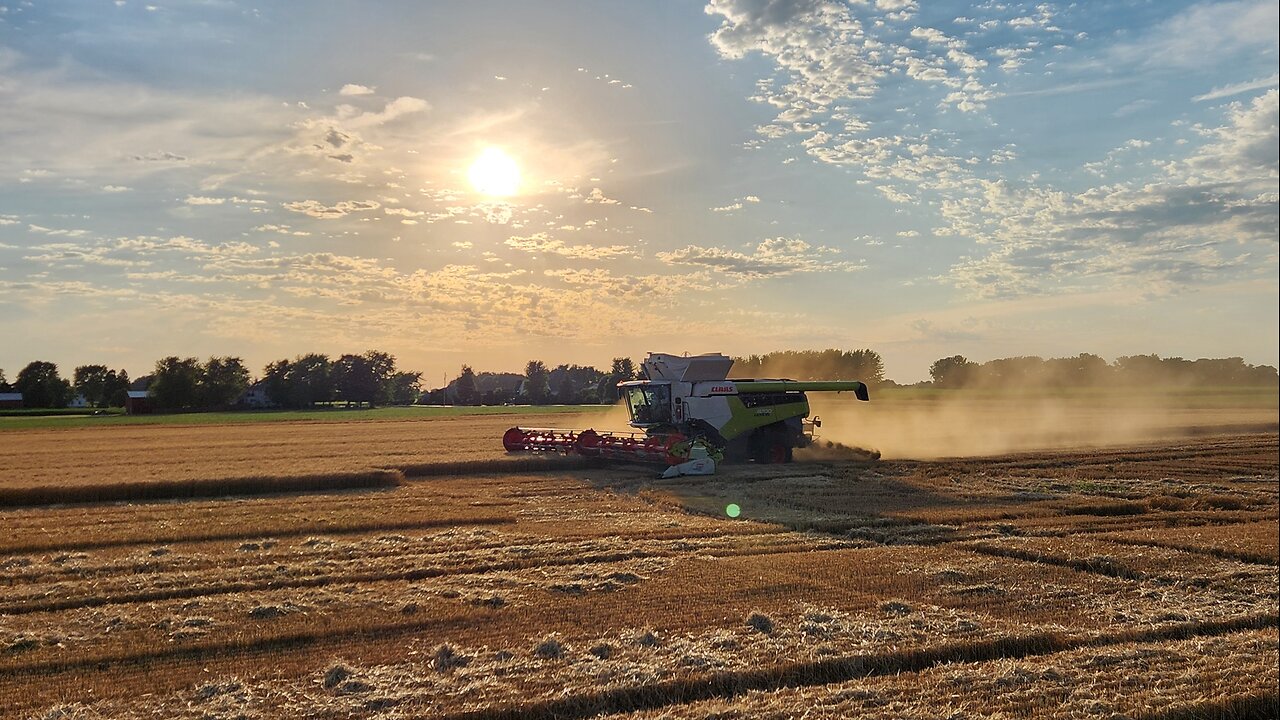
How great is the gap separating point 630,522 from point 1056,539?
6.13 metres

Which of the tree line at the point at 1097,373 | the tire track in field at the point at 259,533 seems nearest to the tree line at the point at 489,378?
the tree line at the point at 1097,373

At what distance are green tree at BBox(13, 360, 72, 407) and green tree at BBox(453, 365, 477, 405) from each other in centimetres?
6769

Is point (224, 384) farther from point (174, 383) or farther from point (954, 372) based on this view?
point (954, 372)

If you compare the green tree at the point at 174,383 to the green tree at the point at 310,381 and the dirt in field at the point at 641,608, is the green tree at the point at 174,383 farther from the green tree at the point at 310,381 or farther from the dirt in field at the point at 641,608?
the dirt in field at the point at 641,608

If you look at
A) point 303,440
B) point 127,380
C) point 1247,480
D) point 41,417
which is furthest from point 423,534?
point 127,380

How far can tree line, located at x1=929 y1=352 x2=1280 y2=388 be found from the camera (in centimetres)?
994

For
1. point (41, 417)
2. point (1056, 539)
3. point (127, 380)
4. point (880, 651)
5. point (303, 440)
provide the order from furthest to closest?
point (127, 380), point (41, 417), point (303, 440), point (1056, 539), point (880, 651)

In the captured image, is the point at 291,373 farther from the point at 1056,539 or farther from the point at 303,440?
the point at 1056,539

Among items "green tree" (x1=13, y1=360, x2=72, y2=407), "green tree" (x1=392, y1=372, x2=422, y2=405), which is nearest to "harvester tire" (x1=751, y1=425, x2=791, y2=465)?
"green tree" (x1=13, y1=360, x2=72, y2=407)

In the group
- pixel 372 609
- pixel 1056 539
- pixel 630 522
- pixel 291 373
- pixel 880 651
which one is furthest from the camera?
pixel 291 373

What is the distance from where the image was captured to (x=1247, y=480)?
2072 centimetres

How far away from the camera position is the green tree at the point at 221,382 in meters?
58.9

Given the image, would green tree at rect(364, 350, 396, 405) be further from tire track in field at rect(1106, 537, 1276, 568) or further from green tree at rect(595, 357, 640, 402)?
tire track in field at rect(1106, 537, 1276, 568)

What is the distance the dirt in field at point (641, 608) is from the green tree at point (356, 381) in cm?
7725
